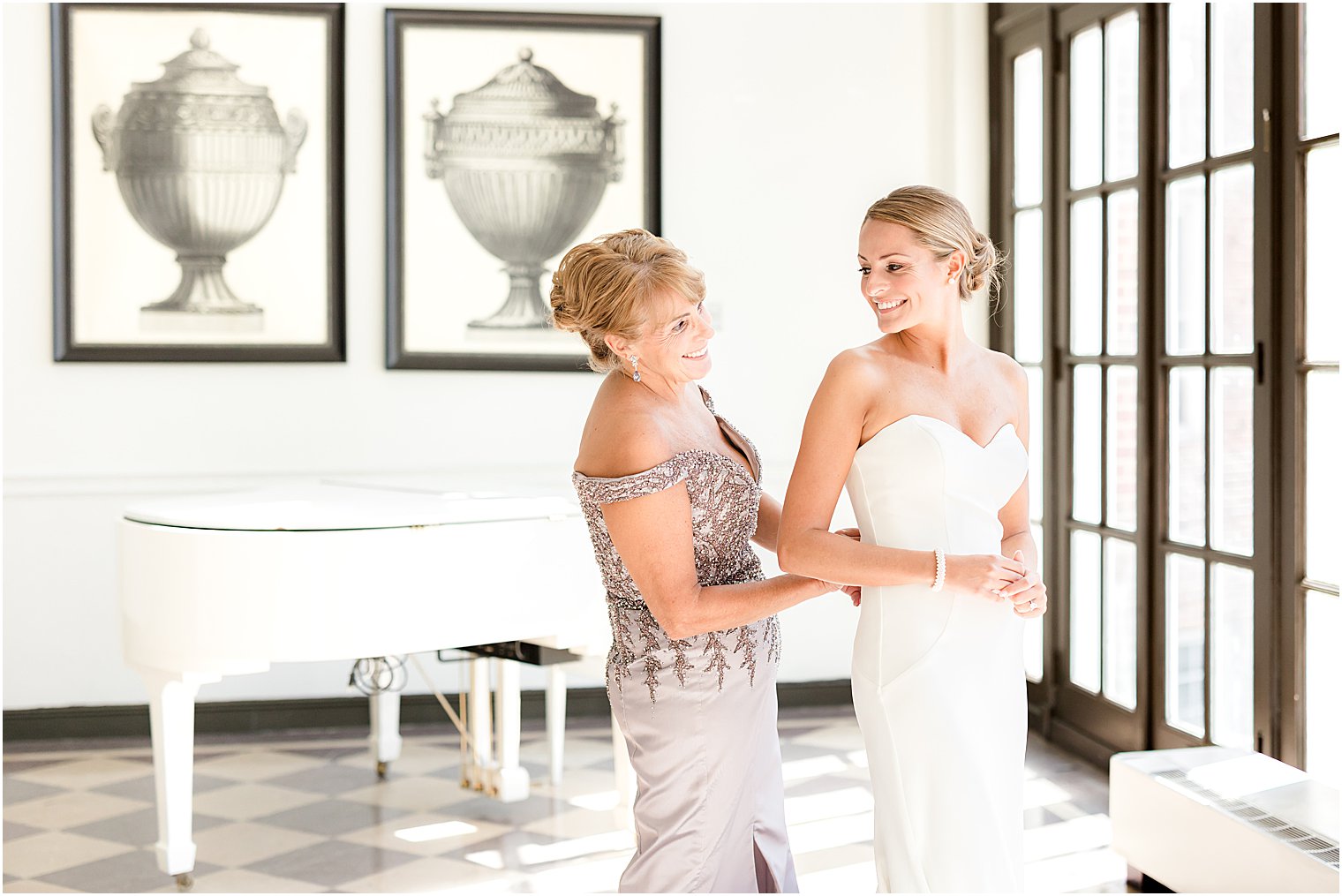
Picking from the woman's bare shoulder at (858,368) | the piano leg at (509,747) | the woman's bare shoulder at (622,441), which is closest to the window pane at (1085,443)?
the piano leg at (509,747)

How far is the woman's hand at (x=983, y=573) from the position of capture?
1855mm

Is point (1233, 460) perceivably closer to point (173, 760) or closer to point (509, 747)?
point (509, 747)

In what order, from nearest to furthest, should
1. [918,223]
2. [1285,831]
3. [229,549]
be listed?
[918,223] → [1285,831] → [229,549]

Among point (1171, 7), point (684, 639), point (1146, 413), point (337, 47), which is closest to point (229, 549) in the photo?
point (684, 639)

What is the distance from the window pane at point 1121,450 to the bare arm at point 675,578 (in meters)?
2.70

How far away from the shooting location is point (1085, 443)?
4.64 metres

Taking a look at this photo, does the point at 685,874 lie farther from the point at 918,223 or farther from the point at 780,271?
the point at 780,271

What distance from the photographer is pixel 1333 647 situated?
11.1ft

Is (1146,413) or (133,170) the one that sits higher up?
(133,170)

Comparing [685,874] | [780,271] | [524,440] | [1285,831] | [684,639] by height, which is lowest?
[1285,831]

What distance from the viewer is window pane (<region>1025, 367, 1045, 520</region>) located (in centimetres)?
489

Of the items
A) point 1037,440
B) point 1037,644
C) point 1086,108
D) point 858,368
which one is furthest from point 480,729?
point 1086,108

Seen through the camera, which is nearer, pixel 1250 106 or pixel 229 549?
pixel 229 549

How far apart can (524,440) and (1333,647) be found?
2.96 meters
